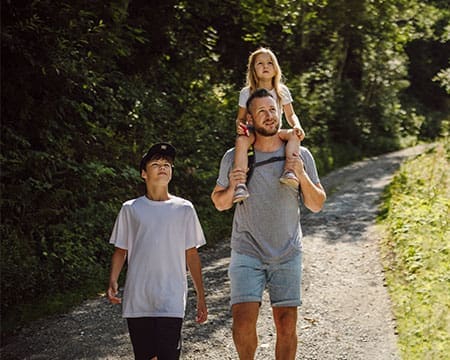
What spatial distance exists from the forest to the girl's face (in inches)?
154

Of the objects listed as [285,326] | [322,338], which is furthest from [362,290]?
[285,326]

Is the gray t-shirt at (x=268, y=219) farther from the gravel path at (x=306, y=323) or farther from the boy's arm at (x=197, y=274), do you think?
the gravel path at (x=306, y=323)

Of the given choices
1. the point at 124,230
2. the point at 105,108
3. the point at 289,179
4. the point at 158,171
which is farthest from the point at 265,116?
the point at 105,108

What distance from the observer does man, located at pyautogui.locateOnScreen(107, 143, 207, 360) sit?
12.6 feet

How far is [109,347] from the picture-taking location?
6.22 m

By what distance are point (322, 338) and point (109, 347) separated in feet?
6.77

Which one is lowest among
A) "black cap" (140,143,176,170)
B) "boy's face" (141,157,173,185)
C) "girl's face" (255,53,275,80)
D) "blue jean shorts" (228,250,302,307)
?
"blue jean shorts" (228,250,302,307)

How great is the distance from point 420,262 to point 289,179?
473 centimetres

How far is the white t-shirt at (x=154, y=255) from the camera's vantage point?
3854 millimetres

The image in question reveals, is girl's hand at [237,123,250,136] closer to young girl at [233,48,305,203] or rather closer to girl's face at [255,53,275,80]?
young girl at [233,48,305,203]

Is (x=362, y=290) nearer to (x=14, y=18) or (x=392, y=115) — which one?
(x=14, y=18)

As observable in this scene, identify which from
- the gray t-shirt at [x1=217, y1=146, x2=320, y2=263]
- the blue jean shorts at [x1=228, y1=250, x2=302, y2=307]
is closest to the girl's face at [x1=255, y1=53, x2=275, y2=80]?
the gray t-shirt at [x1=217, y1=146, x2=320, y2=263]

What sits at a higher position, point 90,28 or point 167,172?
point 90,28

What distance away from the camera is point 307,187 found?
4051 millimetres
